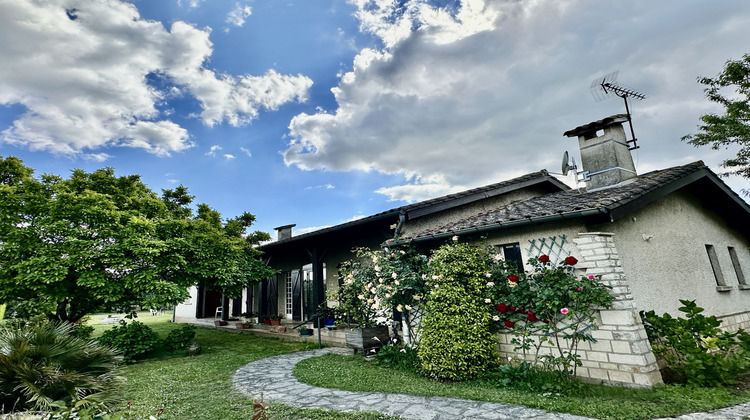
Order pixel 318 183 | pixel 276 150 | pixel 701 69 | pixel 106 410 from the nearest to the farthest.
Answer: pixel 106 410, pixel 701 69, pixel 276 150, pixel 318 183

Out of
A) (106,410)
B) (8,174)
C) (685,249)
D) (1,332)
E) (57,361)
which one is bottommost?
(106,410)

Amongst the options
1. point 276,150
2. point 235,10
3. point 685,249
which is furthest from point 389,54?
point 685,249

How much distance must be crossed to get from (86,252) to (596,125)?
11.7 meters

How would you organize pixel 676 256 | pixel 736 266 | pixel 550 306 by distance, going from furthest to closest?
pixel 736 266 < pixel 676 256 < pixel 550 306

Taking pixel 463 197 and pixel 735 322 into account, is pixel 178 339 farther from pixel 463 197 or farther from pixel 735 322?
pixel 735 322

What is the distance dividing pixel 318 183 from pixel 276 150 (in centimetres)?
327

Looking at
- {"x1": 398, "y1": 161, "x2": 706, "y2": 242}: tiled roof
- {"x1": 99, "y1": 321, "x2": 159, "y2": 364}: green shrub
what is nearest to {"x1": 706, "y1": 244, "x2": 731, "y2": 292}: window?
{"x1": 398, "y1": 161, "x2": 706, "y2": 242}: tiled roof

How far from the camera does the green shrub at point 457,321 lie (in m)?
4.91

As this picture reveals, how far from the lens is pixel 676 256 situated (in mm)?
6008

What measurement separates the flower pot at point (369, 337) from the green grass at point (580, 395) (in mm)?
1422

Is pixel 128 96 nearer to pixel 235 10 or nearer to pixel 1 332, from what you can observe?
pixel 235 10

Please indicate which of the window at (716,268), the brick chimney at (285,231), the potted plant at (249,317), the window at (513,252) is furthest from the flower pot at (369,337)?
the potted plant at (249,317)

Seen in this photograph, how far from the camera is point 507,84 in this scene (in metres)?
9.37

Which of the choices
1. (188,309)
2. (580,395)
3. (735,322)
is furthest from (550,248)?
(188,309)
